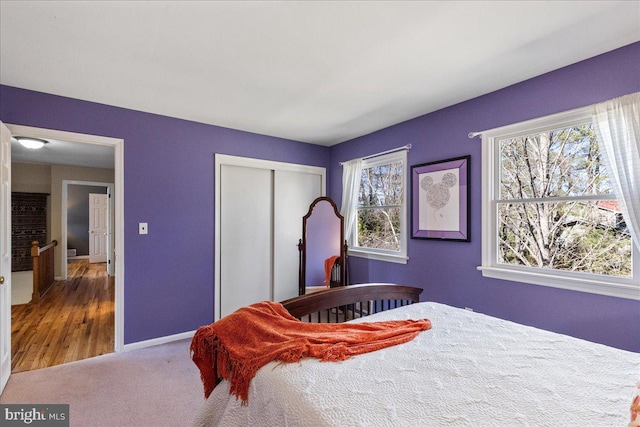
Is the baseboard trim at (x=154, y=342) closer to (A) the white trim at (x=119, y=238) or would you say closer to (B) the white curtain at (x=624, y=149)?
(A) the white trim at (x=119, y=238)

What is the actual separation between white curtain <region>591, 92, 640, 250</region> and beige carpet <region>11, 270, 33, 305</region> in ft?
22.7

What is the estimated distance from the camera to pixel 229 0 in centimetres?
155

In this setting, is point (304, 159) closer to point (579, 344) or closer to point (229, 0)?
point (229, 0)

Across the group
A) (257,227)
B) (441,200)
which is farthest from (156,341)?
(441,200)

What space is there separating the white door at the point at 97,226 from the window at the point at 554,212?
383 inches

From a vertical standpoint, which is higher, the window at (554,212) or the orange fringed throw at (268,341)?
the window at (554,212)

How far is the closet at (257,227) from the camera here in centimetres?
370

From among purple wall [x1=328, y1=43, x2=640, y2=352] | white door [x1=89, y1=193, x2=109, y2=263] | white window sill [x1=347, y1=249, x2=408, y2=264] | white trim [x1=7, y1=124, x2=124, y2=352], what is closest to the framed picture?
purple wall [x1=328, y1=43, x2=640, y2=352]

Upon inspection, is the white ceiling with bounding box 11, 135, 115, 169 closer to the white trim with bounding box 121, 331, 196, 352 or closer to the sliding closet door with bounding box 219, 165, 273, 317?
the sliding closet door with bounding box 219, 165, 273, 317

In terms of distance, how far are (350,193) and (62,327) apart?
12.4 ft

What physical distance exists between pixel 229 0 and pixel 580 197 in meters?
2.54

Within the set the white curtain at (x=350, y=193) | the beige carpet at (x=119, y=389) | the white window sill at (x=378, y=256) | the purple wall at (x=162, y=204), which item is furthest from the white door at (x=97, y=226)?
the white window sill at (x=378, y=256)

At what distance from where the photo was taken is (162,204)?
3.27 m

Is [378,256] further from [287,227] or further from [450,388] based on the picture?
[450,388]
